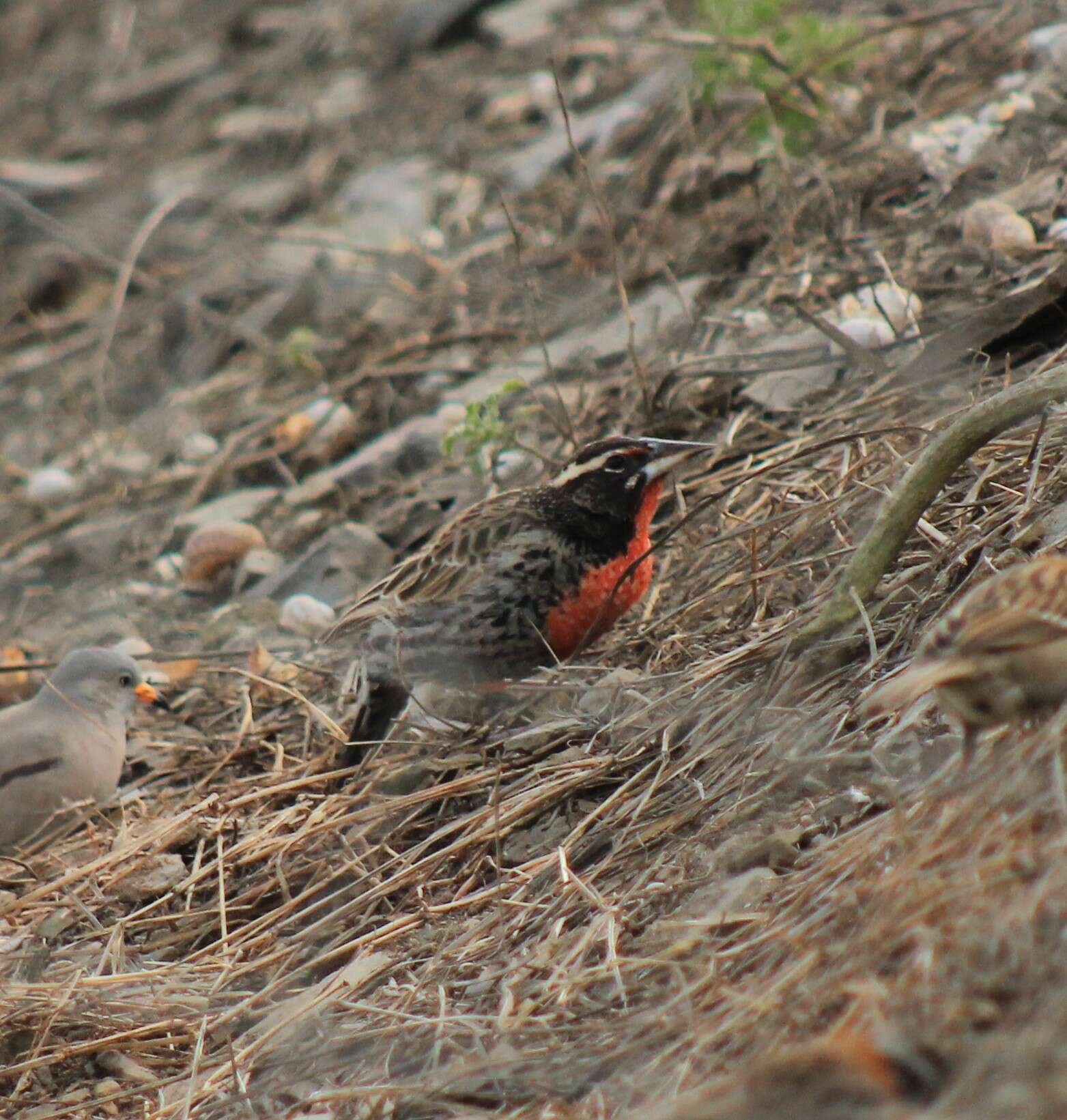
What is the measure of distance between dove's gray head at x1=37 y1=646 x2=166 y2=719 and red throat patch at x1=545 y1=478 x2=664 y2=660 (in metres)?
2.03

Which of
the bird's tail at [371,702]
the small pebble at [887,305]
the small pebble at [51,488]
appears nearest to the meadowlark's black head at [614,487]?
the bird's tail at [371,702]

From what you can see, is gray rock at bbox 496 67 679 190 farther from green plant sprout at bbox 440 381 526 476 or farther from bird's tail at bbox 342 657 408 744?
bird's tail at bbox 342 657 408 744

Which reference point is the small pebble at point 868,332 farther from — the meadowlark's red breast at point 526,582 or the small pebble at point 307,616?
the small pebble at point 307,616

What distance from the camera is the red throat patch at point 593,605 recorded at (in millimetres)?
5660

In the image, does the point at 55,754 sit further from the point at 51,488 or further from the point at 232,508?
the point at 51,488

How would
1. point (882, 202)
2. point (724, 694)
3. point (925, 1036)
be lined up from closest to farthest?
point (925, 1036) → point (724, 694) → point (882, 202)

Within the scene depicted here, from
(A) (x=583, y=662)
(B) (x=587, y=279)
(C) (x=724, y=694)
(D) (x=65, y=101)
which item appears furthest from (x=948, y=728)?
(D) (x=65, y=101)

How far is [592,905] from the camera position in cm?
416

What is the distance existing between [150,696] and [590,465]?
2311 millimetres

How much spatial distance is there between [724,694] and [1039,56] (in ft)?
17.5

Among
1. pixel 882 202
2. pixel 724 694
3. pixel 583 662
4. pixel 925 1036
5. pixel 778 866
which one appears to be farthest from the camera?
pixel 882 202

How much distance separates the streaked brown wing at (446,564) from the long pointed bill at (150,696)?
1.07 metres

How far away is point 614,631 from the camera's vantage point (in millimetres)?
6074

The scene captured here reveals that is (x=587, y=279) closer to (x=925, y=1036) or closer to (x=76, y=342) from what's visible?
(x=76, y=342)
